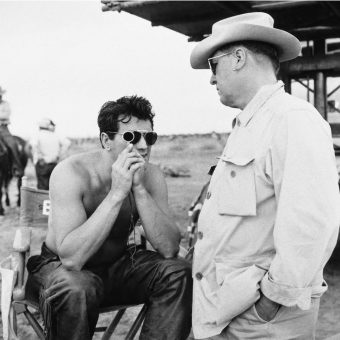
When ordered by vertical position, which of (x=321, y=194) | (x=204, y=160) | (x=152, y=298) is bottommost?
(x=204, y=160)

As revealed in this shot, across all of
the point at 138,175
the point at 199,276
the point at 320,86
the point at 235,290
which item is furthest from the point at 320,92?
the point at 235,290

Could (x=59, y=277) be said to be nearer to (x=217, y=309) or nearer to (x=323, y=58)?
(x=217, y=309)

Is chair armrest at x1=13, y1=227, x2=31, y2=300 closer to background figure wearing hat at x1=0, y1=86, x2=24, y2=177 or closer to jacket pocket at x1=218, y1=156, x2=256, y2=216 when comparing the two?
jacket pocket at x1=218, y1=156, x2=256, y2=216

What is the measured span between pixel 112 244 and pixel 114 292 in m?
0.24

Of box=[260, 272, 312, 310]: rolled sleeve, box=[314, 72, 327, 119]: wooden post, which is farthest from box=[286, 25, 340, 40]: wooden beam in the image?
box=[260, 272, 312, 310]: rolled sleeve

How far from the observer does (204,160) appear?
21.9 metres

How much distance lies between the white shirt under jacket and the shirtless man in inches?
13.2

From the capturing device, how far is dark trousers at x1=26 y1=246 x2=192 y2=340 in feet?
7.52

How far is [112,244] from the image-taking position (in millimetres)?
2723

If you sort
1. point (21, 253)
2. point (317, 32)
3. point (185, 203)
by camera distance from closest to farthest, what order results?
point (21, 253) → point (317, 32) → point (185, 203)

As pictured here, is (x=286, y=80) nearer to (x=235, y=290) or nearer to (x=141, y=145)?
(x=141, y=145)

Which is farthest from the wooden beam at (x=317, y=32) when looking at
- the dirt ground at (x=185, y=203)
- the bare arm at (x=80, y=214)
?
the bare arm at (x=80, y=214)

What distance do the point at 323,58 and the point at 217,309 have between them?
5.44 meters

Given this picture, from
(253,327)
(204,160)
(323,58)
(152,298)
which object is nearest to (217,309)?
(253,327)
